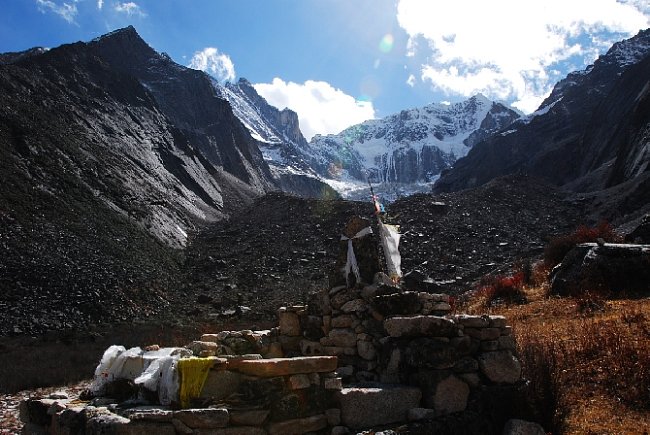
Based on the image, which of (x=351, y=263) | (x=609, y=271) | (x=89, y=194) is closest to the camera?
(x=351, y=263)

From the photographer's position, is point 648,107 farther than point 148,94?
No

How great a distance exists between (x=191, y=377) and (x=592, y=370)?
6013 mm

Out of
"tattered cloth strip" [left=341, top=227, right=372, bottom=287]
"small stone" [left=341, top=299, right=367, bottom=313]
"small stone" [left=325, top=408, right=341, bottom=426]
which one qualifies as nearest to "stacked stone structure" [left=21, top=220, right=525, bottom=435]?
"small stone" [left=325, top=408, right=341, bottom=426]

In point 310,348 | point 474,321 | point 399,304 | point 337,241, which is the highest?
point 337,241

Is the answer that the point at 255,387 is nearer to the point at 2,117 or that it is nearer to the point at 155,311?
the point at 155,311

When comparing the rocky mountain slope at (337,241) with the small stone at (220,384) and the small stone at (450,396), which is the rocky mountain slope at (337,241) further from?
the small stone at (220,384)

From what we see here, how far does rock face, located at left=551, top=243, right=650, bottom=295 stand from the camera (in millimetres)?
12156

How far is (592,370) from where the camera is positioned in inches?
297

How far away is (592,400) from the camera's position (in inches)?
271

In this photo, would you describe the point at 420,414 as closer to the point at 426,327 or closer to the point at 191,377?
the point at 426,327

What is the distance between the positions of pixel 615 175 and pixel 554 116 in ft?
189

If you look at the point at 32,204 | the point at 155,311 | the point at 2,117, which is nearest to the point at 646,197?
the point at 155,311

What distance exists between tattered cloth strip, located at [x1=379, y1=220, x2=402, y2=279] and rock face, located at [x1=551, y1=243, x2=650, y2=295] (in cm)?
487

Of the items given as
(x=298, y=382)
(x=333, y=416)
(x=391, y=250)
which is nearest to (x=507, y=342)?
(x=333, y=416)
